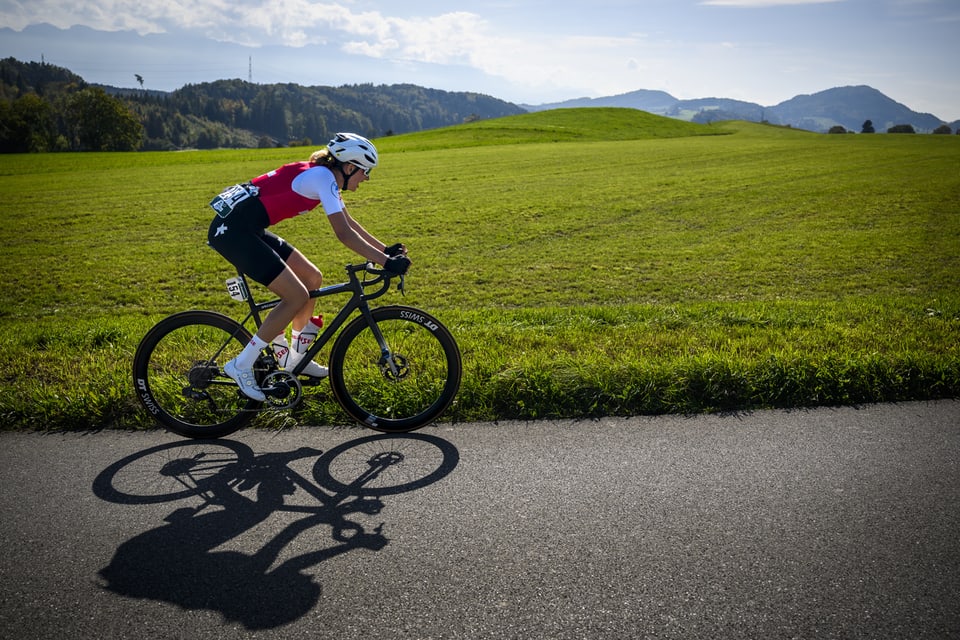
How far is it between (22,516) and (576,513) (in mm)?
3473

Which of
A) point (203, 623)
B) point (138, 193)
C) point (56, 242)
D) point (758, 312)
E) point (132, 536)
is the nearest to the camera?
point (203, 623)

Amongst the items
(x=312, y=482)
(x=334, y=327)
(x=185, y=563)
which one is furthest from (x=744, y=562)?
(x=334, y=327)

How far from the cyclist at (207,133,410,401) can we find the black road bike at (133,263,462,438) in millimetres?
175

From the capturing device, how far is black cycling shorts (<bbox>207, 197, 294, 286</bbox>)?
15.6ft

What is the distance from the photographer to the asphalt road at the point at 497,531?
114 inches

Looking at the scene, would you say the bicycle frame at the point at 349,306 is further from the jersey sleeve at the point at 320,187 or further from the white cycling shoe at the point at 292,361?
the jersey sleeve at the point at 320,187

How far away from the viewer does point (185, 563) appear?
3338 millimetres

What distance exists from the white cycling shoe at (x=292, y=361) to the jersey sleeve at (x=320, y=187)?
126 centimetres

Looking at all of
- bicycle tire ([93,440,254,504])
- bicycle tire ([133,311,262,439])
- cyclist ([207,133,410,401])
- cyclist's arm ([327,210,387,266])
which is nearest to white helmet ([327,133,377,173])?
cyclist ([207,133,410,401])

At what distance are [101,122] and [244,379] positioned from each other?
113 m

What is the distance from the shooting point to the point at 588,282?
1183 centimetres

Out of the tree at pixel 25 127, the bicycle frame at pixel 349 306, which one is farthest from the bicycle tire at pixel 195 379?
the tree at pixel 25 127

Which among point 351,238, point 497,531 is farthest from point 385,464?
point 351,238

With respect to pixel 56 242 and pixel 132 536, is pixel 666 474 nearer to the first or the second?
pixel 132 536
